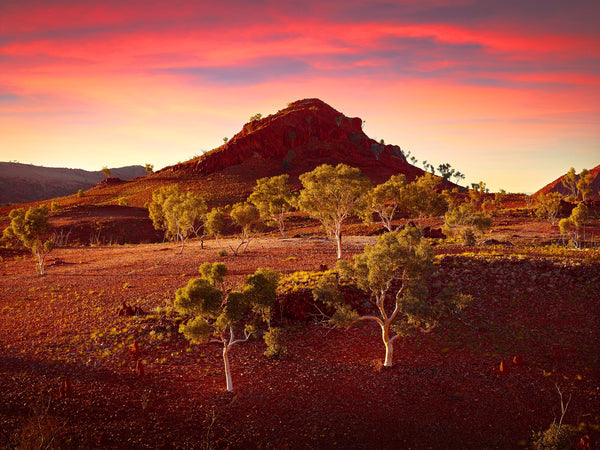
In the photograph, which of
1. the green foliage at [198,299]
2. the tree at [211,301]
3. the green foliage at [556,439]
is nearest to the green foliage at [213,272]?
the tree at [211,301]

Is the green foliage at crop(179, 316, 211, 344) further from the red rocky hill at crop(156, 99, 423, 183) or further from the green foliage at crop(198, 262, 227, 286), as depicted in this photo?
the red rocky hill at crop(156, 99, 423, 183)

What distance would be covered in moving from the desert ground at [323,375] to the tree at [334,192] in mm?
→ 12042

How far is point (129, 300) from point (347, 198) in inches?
930

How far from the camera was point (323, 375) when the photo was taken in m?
20.2

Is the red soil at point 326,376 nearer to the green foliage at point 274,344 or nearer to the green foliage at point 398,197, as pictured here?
the green foliage at point 274,344

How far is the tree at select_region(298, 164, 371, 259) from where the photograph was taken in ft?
127

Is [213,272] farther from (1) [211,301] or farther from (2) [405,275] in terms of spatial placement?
(2) [405,275]

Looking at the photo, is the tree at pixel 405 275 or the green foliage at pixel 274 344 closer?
the tree at pixel 405 275

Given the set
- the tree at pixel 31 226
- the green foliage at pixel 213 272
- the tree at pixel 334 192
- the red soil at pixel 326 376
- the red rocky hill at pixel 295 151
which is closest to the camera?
the red soil at pixel 326 376

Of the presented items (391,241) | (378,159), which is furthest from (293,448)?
(378,159)

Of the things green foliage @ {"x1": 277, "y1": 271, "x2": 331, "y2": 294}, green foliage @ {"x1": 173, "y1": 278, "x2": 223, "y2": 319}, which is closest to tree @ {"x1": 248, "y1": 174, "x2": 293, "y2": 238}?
green foliage @ {"x1": 277, "y1": 271, "x2": 331, "y2": 294}

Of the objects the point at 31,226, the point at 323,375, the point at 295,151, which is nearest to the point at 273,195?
the point at 31,226

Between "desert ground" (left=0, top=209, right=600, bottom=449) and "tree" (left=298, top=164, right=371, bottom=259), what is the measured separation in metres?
12.0

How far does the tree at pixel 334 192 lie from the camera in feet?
127
